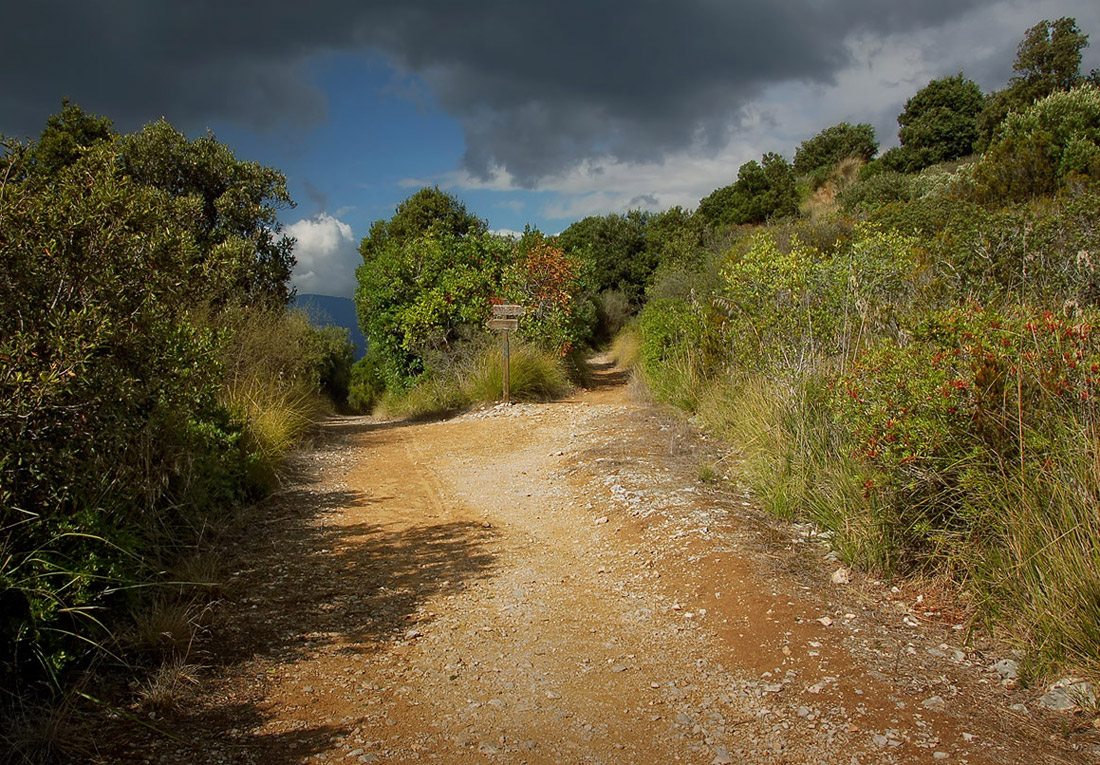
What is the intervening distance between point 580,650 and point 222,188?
1494 cm

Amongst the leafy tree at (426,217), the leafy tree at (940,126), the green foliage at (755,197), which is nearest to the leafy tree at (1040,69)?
the leafy tree at (940,126)

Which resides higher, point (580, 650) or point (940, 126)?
point (940, 126)

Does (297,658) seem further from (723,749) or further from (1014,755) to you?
(1014,755)

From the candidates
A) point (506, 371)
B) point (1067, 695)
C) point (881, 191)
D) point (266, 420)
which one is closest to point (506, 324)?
point (506, 371)

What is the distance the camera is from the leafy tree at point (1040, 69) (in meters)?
29.2

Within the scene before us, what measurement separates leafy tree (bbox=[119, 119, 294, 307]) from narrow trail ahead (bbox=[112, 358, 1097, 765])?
9.97 metres

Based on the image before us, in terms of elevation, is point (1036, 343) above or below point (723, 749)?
above

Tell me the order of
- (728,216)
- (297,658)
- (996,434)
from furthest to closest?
(728,216)
(996,434)
(297,658)

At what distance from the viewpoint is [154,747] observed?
3.06 meters

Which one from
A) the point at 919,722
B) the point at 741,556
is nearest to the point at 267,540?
the point at 741,556

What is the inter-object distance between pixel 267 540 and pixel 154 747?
3143 mm

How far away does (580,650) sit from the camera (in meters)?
4.16

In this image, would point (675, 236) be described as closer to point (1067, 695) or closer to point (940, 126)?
point (940, 126)

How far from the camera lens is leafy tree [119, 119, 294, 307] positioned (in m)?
14.9
